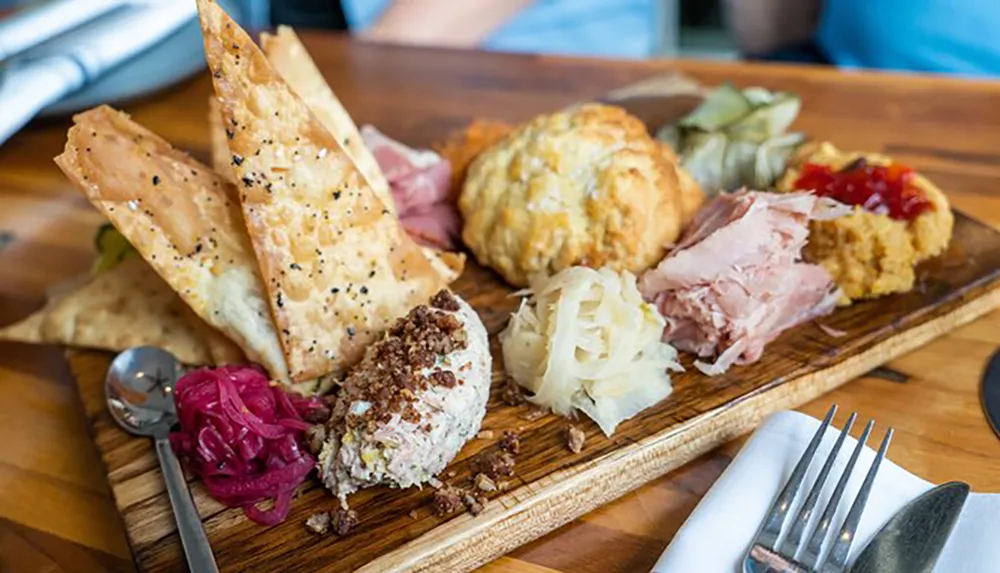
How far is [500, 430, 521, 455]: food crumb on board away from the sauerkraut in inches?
4.0

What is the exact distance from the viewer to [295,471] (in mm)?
1403

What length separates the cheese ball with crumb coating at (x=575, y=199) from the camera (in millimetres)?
1779

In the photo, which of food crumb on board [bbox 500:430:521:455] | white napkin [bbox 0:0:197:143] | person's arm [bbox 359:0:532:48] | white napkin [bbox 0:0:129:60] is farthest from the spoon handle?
person's arm [bbox 359:0:532:48]


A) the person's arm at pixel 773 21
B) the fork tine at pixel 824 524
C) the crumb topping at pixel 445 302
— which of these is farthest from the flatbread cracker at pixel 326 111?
the person's arm at pixel 773 21

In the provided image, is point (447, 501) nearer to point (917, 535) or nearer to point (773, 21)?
point (917, 535)

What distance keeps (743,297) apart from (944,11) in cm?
188

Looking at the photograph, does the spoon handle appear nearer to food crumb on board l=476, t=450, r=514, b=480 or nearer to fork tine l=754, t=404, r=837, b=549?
food crumb on board l=476, t=450, r=514, b=480

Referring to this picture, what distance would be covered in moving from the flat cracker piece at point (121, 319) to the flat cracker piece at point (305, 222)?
0.89 ft

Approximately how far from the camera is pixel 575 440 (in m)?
1.44

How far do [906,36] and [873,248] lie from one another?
62.2 inches

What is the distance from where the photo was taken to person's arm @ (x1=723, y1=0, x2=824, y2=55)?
3.49 metres

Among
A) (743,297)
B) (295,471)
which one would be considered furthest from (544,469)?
(743,297)

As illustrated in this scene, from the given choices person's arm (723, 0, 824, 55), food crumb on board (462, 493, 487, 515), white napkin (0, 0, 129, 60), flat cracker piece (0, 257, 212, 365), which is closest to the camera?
food crumb on board (462, 493, 487, 515)

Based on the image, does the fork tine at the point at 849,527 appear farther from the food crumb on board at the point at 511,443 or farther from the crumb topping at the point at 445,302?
the crumb topping at the point at 445,302
